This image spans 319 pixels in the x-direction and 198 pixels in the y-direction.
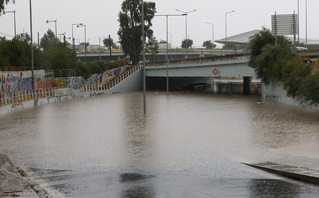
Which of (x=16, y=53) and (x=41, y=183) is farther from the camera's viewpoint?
(x=16, y=53)

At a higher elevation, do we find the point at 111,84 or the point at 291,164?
the point at 111,84

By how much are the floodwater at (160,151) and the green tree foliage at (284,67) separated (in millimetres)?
2278

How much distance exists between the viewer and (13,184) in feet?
43.5

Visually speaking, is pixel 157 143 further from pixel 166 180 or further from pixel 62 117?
pixel 62 117

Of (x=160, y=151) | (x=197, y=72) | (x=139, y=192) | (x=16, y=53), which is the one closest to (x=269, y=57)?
(x=197, y=72)

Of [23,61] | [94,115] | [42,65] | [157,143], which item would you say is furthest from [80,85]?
[157,143]

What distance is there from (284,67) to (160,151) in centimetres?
2855

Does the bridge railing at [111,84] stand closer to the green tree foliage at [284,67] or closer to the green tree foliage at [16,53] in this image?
the green tree foliage at [16,53]

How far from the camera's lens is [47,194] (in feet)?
39.8

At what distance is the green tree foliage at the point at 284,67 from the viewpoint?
3450 centimetres

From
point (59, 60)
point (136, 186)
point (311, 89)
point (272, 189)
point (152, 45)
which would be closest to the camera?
point (272, 189)

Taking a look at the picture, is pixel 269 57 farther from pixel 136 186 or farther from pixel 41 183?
pixel 41 183

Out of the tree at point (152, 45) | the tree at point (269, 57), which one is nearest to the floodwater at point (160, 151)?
the tree at point (269, 57)

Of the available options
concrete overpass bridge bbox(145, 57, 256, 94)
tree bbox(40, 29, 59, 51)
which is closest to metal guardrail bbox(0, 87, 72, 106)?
concrete overpass bridge bbox(145, 57, 256, 94)
